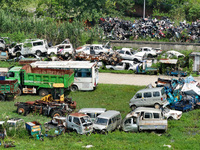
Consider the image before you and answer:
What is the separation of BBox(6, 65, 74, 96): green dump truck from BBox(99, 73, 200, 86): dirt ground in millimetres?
5607

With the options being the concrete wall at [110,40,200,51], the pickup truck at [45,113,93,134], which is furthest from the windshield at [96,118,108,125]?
the concrete wall at [110,40,200,51]

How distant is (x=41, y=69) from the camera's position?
30828 mm

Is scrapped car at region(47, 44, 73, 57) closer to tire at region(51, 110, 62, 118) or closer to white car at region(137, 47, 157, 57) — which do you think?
white car at region(137, 47, 157, 57)

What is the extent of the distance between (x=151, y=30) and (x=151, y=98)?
86.9 ft

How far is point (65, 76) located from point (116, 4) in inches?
1530

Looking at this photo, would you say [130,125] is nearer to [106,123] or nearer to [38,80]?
[106,123]

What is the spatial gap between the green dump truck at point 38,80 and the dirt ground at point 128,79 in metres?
5.61

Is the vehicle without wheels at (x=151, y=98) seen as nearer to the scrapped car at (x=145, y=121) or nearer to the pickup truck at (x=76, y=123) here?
the scrapped car at (x=145, y=121)

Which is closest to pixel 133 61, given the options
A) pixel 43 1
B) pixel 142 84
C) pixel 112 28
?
pixel 142 84

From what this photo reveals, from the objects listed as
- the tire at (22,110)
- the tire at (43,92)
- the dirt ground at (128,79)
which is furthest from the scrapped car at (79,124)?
the dirt ground at (128,79)

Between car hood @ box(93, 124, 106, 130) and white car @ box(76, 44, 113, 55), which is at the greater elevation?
white car @ box(76, 44, 113, 55)

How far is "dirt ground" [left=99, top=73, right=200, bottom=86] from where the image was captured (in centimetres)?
3306

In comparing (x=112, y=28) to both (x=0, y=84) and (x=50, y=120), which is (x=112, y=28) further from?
(x=50, y=120)

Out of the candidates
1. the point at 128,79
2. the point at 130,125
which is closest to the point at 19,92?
the point at 128,79
